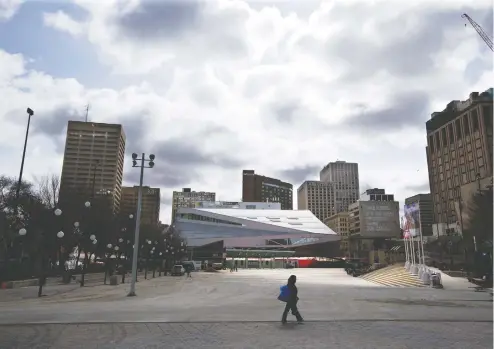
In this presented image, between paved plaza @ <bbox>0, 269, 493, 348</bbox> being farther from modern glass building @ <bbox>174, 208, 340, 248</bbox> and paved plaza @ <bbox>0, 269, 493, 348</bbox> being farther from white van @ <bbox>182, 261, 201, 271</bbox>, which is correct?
modern glass building @ <bbox>174, 208, 340, 248</bbox>

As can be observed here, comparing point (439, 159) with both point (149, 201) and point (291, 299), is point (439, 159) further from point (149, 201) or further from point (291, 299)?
point (291, 299)

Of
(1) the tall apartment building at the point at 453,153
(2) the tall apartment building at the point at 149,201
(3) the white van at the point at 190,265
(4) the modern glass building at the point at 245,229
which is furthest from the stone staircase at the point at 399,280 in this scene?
(4) the modern glass building at the point at 245,229

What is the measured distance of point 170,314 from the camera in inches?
615

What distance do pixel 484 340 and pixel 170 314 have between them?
1035 centimetres

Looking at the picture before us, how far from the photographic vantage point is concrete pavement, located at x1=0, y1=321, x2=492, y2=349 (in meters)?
9.73

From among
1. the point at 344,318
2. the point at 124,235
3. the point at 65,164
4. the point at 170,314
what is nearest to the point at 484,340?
the point at 344,318

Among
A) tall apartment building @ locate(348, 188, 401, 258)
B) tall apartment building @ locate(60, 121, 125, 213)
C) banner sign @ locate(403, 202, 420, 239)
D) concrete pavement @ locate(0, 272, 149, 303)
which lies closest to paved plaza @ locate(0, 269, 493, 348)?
concrete pavement @ locate(0, 272, 149, 303)

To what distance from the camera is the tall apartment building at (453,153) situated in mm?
122000

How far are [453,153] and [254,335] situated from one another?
475 ft

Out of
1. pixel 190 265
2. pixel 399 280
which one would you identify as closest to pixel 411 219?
pixel 399 280

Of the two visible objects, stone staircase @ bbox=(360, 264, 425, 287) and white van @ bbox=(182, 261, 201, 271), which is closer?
stone staircase @ bbox=(360, 264, 425, 287)

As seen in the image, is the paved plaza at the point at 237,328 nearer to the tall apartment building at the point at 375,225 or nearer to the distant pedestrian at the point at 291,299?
the distant pedestrian at the point at 291,299

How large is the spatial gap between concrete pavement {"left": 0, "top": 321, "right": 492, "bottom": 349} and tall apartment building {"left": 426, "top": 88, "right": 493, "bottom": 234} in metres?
115

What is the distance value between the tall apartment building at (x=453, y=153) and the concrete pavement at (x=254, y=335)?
377ft
